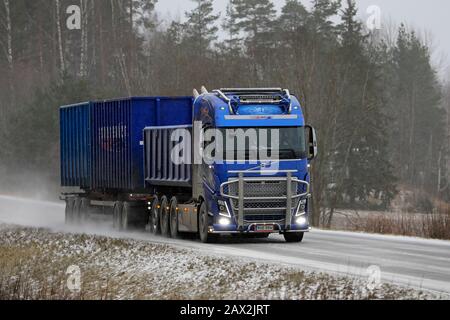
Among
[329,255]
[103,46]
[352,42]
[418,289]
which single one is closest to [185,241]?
[329,255]

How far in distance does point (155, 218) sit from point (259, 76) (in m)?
31.9

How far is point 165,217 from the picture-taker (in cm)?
2731

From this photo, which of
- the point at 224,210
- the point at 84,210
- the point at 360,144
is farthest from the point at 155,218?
the point at 360,144

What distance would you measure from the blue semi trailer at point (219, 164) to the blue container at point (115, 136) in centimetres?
3

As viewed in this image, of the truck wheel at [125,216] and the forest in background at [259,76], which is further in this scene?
the forest in background at [259,76]

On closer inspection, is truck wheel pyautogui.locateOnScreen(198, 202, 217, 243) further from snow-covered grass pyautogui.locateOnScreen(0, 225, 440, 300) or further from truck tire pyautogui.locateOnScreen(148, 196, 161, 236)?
truck tire pyautogui.locateOnScreen(148, 196, 161, 236)

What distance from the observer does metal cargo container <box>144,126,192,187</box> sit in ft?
84.9

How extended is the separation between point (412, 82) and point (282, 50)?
4539cm

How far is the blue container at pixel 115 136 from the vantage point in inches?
1164

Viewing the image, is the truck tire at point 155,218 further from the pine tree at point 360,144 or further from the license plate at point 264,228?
the pine tree at point 360,144

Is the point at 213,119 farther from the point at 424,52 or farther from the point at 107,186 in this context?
the point at 424,52

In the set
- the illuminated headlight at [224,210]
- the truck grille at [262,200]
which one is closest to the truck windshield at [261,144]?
the truck grille at [262,200]

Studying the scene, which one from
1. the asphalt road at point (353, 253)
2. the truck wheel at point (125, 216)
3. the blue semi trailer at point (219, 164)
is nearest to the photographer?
the asphalt road at point (353, 253)

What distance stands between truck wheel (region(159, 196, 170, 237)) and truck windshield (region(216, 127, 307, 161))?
3.58m
